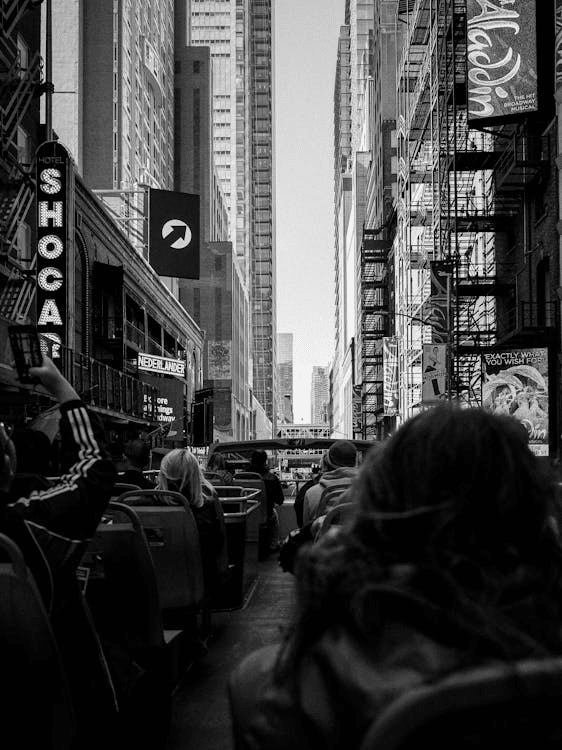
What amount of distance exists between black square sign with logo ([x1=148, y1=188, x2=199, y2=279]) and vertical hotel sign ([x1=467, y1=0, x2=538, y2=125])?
47.1ft

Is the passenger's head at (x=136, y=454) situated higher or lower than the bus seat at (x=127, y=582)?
higher

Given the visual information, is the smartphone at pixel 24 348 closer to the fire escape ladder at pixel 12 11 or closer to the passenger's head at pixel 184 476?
the passenger's head at pixel 184 476

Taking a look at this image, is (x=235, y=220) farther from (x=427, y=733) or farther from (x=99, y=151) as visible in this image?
(x=427, y=733)

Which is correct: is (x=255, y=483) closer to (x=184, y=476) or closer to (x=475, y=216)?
(x=184, y=476)

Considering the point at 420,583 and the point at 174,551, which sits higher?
the point at 420,583

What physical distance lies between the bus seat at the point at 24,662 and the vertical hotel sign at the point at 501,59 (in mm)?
29534

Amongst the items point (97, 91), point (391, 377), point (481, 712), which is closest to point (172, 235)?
point (97, 91)

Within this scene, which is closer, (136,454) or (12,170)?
(136,454)

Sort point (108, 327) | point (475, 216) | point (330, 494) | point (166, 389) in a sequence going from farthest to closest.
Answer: point (166, 389) → point (108, 327) → point (475, 216) → point (330, 494)

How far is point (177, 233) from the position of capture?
41219 millimetres

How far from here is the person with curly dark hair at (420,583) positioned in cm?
162

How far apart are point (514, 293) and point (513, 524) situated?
32.7 m

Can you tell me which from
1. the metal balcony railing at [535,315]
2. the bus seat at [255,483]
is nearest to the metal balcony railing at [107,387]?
the bus seat at [255,483]

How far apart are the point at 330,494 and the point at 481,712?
606cm
